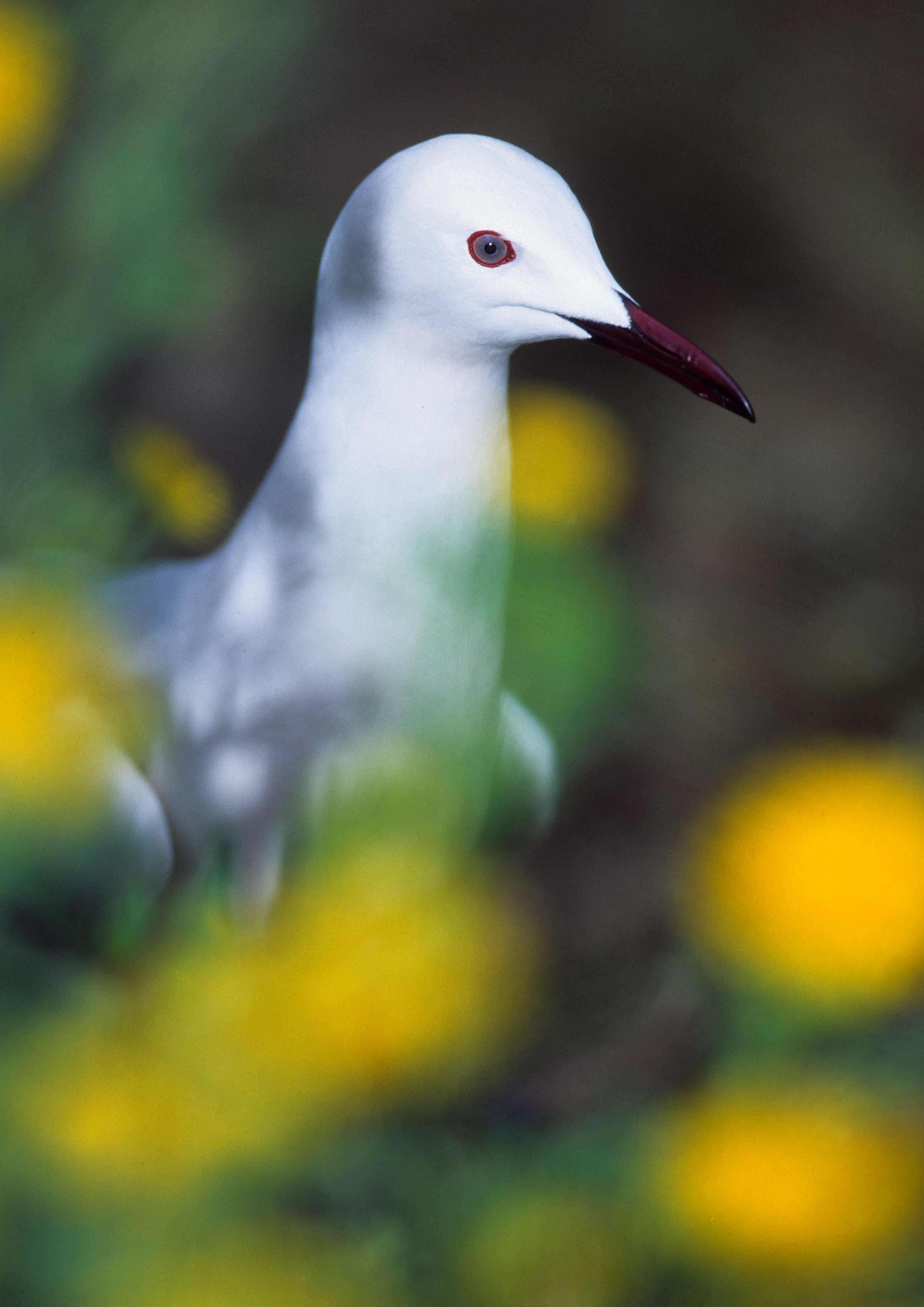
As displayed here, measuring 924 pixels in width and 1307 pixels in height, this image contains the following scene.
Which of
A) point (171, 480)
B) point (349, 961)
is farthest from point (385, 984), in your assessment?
point (171, 480)

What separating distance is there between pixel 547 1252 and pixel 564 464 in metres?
0.23

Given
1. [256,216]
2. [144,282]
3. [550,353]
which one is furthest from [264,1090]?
[550,353]

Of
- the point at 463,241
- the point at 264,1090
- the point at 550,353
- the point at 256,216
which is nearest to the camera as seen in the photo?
the point at 264,1090

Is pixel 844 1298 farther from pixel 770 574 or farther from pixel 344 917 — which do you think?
pixel 770 574

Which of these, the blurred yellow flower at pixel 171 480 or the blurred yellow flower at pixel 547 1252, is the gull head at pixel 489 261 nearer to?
the blurred yellow flower at pixel 171 480

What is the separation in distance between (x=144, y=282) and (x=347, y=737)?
15cm

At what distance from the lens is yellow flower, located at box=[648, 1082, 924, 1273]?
0.55 feet

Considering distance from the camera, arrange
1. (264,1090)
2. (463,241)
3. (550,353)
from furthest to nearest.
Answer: (550,353) → (463,241) → (264,1090)

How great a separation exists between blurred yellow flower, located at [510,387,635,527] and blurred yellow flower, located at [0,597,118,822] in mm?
130

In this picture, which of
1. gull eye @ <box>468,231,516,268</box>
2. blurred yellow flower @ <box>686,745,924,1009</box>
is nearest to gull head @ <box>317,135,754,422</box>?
gull eye @ <box>468,231,516,268</box>

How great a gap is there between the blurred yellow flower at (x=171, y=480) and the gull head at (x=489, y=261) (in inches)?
2.7

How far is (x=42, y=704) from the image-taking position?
198 mm

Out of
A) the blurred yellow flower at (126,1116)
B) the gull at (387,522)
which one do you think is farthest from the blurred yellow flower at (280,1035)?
the gull at (387,522)

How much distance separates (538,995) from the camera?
20 cm
